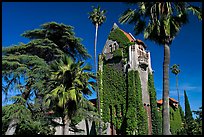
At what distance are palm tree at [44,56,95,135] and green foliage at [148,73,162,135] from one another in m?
23.5

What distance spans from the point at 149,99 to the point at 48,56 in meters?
20.5

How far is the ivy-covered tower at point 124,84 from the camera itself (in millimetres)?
39125

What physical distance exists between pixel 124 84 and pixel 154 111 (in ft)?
22.2

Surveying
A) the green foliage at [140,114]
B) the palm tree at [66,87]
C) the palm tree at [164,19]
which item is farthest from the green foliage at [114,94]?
the palm tree at [164,19]

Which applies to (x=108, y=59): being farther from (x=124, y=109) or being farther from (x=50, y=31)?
(x=50, y=31)

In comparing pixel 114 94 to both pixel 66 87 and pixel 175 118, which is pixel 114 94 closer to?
pixel 175 118

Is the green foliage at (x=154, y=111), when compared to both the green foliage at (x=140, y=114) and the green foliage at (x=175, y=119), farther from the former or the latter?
the green foliage at (x=175, y=119)

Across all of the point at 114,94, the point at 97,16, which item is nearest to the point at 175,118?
the point at 114,94

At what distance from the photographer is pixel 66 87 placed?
64.7ft

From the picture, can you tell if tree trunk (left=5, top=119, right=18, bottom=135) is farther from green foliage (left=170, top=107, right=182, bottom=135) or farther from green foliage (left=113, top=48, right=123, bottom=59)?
green foliage (left=170, top=107, right=182, bottom=135)

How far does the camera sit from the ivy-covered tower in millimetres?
39125

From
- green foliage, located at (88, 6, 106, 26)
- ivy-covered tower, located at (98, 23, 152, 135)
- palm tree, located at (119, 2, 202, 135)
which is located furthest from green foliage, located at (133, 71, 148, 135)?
palm tree, located at (119, 2, 202, 135)

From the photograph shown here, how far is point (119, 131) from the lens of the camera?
39688mm

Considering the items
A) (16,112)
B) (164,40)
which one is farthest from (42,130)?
(164,40)
